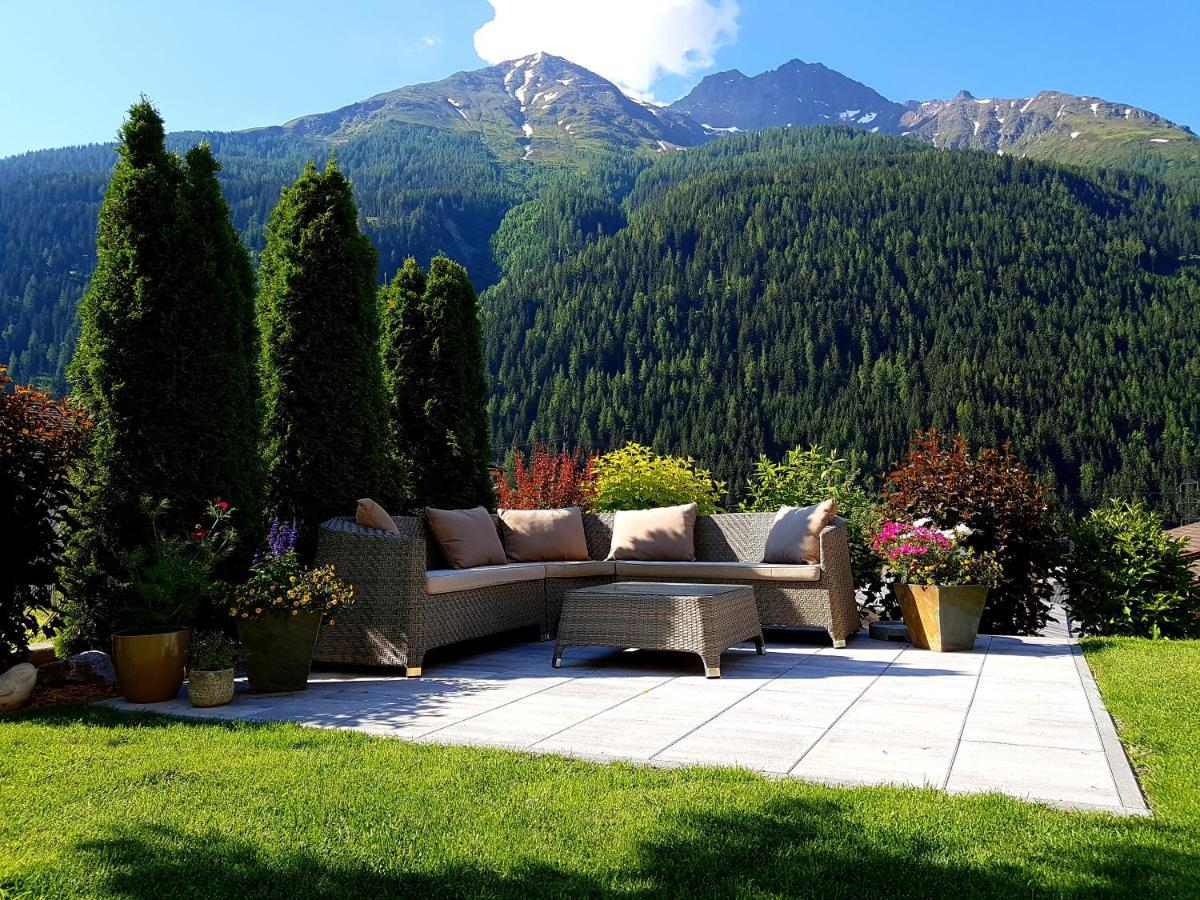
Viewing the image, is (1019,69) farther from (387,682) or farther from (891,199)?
(387,682)

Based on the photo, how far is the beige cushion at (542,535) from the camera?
6.71 m

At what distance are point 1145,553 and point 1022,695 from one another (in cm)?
263

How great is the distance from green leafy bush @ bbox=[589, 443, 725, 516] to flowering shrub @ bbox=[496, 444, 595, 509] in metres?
0.41

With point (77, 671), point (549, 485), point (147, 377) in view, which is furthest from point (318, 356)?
point (549, 485)

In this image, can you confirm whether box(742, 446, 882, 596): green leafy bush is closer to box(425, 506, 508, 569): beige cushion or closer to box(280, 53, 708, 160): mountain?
box(425, 506, 508, 569): beige cushion

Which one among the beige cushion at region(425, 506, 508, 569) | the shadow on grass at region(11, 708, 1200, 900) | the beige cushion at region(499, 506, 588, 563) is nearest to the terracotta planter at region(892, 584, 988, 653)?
the beige cushion at region(499, 506, 588, 563)

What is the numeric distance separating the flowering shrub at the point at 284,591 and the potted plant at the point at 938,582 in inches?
142

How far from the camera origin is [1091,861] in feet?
6.85

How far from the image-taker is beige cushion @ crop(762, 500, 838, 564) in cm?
618

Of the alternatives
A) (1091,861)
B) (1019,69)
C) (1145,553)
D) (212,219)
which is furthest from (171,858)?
(1019,69)

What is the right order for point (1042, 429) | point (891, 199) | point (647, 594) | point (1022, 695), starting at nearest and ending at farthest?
point (1022, 695) < point (647, 594) < point (1042, 429) < point (891, 199)

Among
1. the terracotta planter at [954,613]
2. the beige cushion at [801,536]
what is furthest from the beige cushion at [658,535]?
the terracotta planter at [954,613]

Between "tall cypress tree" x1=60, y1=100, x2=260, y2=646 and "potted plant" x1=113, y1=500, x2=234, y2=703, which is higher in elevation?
"tall cypress tree" x1=60, y1=100, x2=260, y2=646

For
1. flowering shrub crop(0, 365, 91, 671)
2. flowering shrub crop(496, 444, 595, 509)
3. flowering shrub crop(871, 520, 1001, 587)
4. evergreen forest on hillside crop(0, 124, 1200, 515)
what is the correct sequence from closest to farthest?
flowering shrub crop(0, 365, 91, 671) < flowering shrub crop(871, 520, 1001, 587) < flowering shrub crop(496, 444, 595, 509) < evergreen forest on hillside crop(0, 124, 1200, 515)
